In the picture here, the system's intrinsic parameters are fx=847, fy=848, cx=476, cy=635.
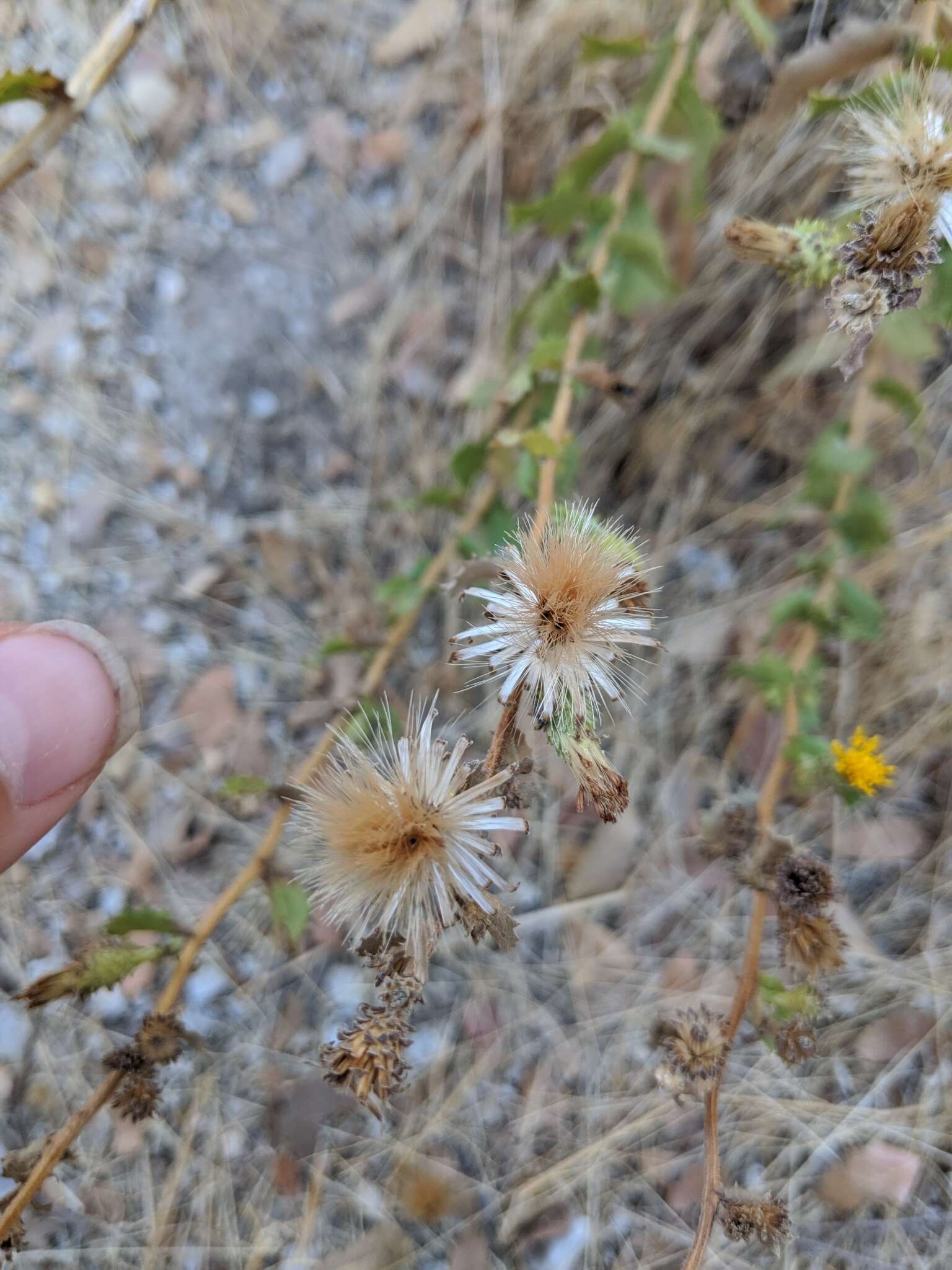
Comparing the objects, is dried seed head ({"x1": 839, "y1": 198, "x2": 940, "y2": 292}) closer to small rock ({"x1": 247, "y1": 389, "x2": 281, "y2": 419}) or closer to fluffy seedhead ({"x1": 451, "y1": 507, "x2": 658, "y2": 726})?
fluffy seedhead ({"x1": 451, "y1": 507, "x2": 658, "y2": 726})

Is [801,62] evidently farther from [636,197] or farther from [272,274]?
[272,274]

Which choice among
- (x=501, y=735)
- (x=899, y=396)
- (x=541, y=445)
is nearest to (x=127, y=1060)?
(x=501, y=735)

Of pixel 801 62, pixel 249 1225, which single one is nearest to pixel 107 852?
pixel 249 1225

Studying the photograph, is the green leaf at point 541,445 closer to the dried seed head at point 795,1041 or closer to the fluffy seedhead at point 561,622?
the fluffy seedhead at point 561,622

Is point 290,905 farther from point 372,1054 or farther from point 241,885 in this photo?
point 372,1054

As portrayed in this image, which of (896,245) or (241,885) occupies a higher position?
(896,245)

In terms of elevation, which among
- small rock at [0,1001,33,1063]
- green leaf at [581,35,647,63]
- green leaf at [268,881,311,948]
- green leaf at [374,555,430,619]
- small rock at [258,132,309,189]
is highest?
small rock at [258,132,309,189]

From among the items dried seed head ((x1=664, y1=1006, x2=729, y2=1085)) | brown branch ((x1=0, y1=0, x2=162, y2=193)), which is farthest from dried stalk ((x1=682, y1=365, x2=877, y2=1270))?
brown branch ((x1=0, y1=0, x2=162, y2=193))
